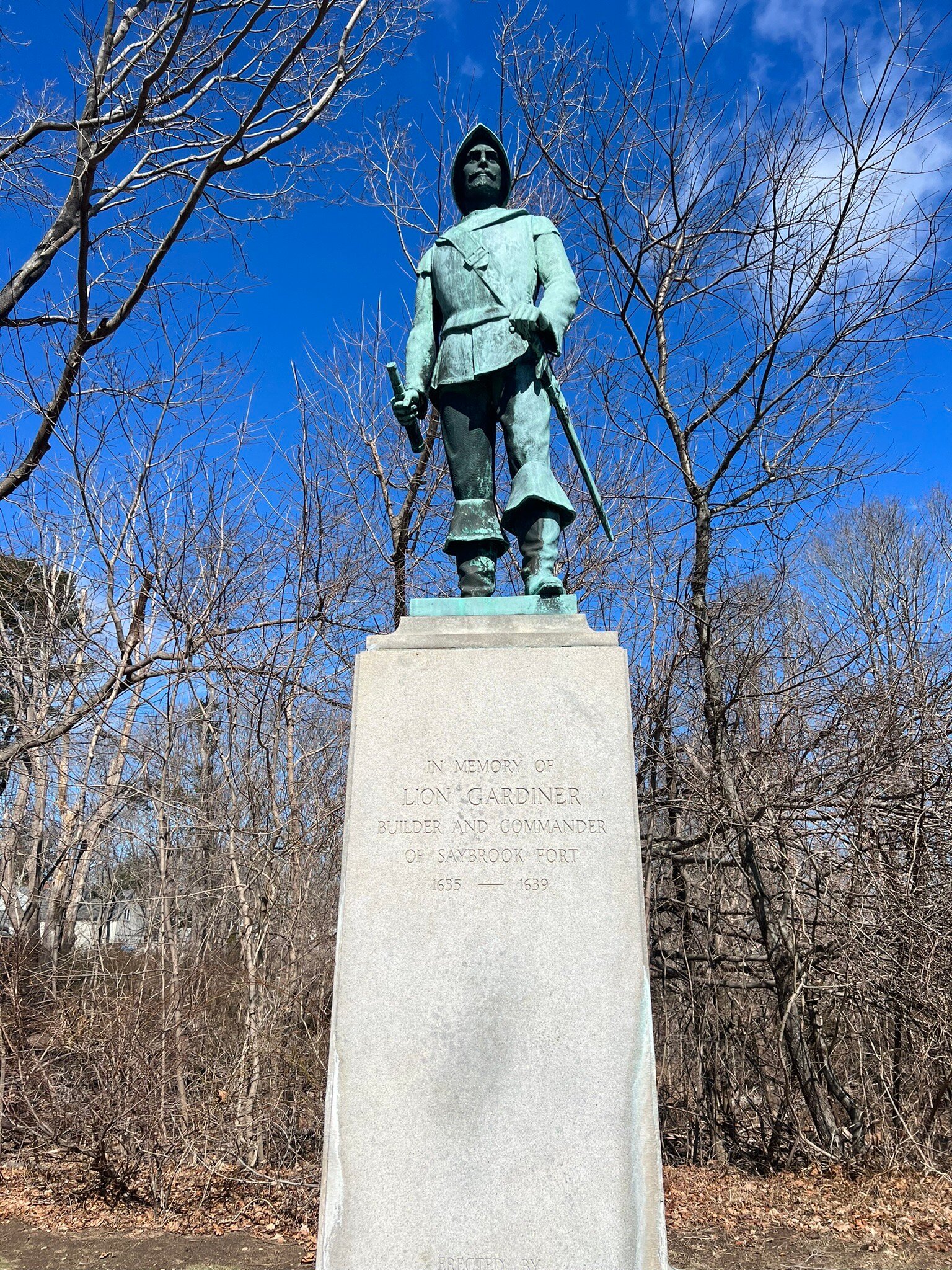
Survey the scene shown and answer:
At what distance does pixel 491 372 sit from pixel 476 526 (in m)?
0.74

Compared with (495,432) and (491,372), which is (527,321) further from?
(495,432)

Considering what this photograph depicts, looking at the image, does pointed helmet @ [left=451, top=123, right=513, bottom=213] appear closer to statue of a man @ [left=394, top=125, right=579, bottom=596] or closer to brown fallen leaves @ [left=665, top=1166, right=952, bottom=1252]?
statue of a man @ [left=394, top=125, right=579, bottom=596]

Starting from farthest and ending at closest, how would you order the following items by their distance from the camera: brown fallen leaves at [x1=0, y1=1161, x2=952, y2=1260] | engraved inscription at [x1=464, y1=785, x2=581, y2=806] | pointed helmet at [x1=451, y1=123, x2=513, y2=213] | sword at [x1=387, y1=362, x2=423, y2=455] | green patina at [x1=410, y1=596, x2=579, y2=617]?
brown fallen leaves at [x1=0, y1=1161, x2=952, y2=1260], pointed helmet at [x1=451, y1=123, x2=513, y2=213], sword at [x1=387, y1=362, x2=423, y2=455], green patina at [x1=410, y1=596, x2=579, y2=617], engraved inscription at [x1=464, y1=785, x2=581, y2=806]

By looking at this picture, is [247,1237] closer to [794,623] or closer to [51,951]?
[51,951]

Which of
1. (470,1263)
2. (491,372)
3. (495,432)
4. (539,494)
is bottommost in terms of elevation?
(470,1263)

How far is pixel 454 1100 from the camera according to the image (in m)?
2.98

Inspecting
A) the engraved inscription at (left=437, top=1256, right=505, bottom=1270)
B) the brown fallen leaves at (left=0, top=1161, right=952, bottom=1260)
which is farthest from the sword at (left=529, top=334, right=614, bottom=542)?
the brown fallen leaves at (left=0, top=1161, right=952, bottom=1260)

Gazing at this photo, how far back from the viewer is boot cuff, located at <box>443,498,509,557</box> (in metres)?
4.05

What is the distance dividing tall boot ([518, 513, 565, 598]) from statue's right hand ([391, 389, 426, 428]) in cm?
73

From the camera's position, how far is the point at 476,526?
407cm

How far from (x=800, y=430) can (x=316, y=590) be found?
5944mm

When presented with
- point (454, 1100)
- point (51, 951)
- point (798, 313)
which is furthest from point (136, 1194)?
point (798, 313)

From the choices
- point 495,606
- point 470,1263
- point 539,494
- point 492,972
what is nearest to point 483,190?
point 539,494

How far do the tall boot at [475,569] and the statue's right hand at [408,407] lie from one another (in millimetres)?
647
